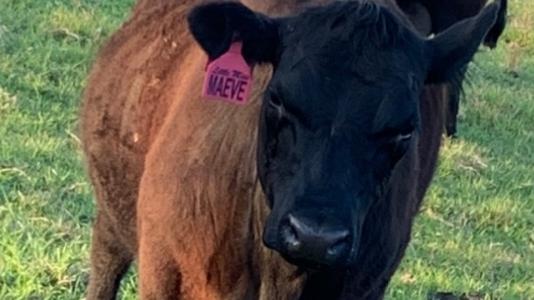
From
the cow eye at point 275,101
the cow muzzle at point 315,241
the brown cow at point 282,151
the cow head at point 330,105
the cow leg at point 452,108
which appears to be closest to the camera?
the cow muzzle at point 315,241

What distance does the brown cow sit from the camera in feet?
15.3

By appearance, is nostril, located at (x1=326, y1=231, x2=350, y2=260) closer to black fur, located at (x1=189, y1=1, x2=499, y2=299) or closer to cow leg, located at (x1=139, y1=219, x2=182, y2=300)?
black fur, located at (x1=189, y1=1, x2=499, y2=299)

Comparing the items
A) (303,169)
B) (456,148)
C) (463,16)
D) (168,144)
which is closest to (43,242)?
(168,144)

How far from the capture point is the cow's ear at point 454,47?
516 cm

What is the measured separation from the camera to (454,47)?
204 inches

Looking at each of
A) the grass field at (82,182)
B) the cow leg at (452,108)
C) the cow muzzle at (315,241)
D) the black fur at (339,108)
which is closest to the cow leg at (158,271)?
the black fur at (339,108)

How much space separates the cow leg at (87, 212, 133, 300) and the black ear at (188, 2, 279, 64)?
6.11 feet

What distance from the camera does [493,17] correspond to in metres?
5.32

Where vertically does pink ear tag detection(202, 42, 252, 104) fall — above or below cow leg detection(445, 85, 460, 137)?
above

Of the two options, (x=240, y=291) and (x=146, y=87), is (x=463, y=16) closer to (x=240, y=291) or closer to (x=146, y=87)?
(x=146, y=87)

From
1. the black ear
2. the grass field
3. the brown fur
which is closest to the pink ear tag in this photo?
the black ear

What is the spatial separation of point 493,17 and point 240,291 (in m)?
1.27

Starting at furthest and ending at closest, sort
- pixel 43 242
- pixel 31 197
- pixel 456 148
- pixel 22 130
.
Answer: pixel 456 148, pixel 22 130, pixel 31 197, pixel 43 242

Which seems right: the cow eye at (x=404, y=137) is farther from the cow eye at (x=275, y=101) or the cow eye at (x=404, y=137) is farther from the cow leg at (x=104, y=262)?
the cow leg at (x=104, y=262)
